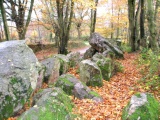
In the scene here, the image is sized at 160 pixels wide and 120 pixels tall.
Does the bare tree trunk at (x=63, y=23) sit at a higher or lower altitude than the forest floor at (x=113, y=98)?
higher

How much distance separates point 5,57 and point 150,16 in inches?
267

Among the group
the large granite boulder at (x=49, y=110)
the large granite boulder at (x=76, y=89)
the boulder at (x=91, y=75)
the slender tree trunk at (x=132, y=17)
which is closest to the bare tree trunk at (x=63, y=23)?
the slender tree trunk at (x=132, y=17)

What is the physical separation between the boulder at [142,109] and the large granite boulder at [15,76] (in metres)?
2.75

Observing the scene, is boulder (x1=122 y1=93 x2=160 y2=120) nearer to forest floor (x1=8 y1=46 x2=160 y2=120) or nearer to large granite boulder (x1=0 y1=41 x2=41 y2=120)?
forest floor (x1=8 y1=46 x2=160 y2=120)

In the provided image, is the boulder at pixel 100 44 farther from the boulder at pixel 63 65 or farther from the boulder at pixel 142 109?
the boulder at pixel 142 109

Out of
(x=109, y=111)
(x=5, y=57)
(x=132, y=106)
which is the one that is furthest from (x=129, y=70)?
(x=5, y=57)

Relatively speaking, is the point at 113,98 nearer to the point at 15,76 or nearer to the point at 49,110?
the point at 49,110

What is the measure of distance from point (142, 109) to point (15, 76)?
3.34 m

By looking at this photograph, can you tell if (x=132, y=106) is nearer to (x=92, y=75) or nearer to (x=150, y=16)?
(x=92, y=75)

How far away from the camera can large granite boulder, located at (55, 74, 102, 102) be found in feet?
19.8

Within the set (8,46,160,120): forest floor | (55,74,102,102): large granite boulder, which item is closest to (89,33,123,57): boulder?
(8,46,160,120): forest floor

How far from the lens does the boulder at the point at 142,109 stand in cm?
416

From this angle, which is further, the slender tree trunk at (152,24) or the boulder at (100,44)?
the boulder at (100,44)

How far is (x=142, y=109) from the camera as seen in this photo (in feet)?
14.0
